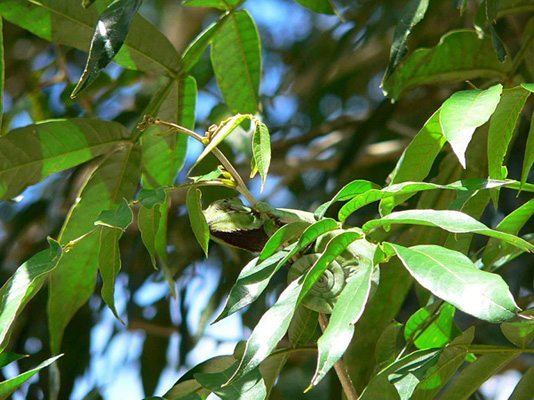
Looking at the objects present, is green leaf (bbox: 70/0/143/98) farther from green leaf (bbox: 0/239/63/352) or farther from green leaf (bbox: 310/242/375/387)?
green leaf (bbox: 310/242/375/387)

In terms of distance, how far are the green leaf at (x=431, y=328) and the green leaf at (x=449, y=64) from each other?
0.79 feet

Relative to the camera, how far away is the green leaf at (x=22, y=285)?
68 cm

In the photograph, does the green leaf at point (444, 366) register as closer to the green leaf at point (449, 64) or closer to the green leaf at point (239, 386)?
the green leaf at point (239, 386)

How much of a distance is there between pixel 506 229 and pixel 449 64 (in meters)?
0.29

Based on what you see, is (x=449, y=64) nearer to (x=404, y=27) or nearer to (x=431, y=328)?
(x=404, y=27)

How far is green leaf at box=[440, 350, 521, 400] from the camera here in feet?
2.64

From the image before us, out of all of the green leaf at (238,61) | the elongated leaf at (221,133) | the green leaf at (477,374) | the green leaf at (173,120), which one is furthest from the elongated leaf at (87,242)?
the green leaf at (477,374)

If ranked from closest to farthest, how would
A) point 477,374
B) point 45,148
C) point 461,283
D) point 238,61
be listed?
point 461,283 < point 477,374 < point 45,148 < point 238,61

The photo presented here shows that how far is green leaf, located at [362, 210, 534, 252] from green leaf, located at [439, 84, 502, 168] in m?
0.05

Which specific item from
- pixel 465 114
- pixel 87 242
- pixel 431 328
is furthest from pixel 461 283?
pixel 87 242

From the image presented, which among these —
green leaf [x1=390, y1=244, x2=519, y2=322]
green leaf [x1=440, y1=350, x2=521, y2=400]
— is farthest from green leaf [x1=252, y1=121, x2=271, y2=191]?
green leaf [x1=440, y1=350, x2=521, y2=400]

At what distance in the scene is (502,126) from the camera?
2.45 feet

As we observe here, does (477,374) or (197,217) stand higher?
(197,217)

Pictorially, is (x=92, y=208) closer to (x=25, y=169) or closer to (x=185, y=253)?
(x=25, y=169)
